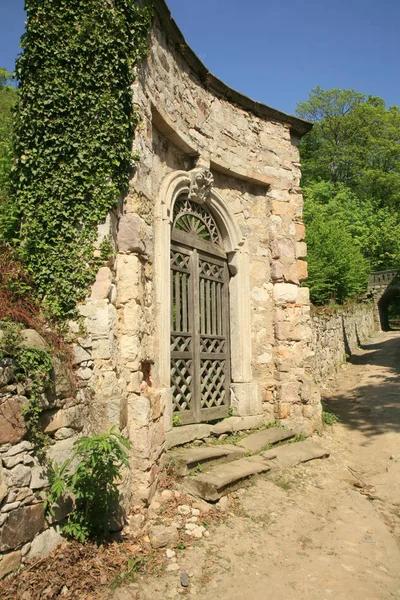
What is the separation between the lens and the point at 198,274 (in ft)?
18.9

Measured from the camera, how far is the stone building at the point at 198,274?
149 inches

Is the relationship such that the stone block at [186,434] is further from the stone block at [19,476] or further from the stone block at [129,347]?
the stone block at [19,476]

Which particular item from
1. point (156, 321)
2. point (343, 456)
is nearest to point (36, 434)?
point (156, 321)

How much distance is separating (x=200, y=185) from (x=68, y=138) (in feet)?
7.14

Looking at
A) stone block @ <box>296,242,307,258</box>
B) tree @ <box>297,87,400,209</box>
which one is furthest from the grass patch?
tree @ <box>297,87,400,209</box>

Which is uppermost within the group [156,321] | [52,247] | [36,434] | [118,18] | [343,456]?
[118,18]

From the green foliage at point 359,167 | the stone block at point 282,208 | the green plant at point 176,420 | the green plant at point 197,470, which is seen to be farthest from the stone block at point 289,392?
the green foliage at point 359,167

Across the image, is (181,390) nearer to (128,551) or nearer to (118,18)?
(128,551)

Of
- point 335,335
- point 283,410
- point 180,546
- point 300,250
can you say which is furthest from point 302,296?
point 335,335

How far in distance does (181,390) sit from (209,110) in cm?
370

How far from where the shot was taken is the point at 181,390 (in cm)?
526

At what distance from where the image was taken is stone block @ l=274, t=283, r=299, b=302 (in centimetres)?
643

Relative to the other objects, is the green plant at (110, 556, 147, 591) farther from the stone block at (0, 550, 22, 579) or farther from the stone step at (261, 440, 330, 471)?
the stone step at (261, 440, 330, 471)

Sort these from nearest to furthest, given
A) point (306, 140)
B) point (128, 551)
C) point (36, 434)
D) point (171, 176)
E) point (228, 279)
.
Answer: point (36, 434) < point (128, 551) < point (171, 176) < point (228, 279) < point (306, 140)
